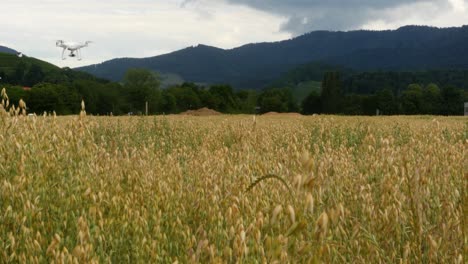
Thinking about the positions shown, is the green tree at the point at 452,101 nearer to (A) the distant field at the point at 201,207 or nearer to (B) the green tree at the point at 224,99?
(B) the green tree at the point at 224,99

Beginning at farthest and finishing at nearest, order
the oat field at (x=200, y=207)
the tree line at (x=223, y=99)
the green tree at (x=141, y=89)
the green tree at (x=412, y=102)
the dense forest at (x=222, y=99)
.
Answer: the green tree at (x=141, y=89)
the green tree at (x=412, y=102)
the tree line at (x=223, y=99)
the dense forest at (x=222, y=99)
the oat field at (x=200, y=207)

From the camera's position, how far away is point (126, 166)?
5234 millimetres

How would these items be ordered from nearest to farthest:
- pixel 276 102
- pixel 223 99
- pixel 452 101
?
pixel 452 101 < pixel 223 99 < pixel 276 102

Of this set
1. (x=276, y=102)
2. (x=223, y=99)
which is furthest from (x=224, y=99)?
(x=276, y=102)

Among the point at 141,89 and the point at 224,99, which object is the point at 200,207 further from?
the point at 224,99

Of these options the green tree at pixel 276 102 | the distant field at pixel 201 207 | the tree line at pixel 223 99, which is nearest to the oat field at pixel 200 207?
the distant field at pixel 201 207

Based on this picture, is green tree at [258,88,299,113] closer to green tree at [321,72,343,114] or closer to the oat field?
green tree at [321,72,343,114]

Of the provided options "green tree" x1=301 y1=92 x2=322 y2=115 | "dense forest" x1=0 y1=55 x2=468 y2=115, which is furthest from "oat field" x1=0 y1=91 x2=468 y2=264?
"green tree" x1=301 y1=92 x2=322 y2=115

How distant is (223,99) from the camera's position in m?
165

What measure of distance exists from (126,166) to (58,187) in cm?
120

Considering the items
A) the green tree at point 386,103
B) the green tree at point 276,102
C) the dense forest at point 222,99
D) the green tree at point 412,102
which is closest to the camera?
the dense forest at point 222,99

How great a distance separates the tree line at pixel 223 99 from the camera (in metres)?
139

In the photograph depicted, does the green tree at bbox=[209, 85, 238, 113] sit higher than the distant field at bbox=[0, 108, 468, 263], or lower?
higher

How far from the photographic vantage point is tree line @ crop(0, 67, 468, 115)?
13888 centimetres
